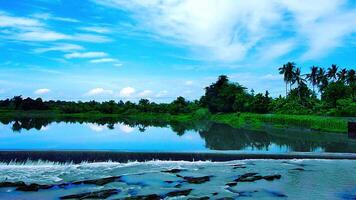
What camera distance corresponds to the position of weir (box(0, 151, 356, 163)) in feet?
37.8

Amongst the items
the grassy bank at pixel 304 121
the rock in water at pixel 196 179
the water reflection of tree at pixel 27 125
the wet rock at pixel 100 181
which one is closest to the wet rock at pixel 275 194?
the rock in water at pixel 196 179

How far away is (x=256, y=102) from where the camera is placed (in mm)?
40000

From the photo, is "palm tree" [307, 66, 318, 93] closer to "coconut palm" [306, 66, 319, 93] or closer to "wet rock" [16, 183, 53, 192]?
"coconut palm" [306, 66, 319, 93]

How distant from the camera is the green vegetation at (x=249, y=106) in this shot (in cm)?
2678

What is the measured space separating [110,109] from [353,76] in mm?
33320

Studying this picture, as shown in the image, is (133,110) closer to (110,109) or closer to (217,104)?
(110,109)

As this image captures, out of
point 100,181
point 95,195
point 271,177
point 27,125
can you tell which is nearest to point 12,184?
point 100,181

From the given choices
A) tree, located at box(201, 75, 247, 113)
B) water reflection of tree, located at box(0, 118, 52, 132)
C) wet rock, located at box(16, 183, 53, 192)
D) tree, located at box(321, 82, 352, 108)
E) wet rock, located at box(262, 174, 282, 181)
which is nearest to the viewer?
wet rock, located at box(16, 183, 53, 192)

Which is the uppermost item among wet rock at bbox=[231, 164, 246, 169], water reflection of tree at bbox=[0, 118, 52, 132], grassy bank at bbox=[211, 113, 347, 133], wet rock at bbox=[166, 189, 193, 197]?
grassy bank at bbox=[211, 113, 347, 133]

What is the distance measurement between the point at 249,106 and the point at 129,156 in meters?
29.8

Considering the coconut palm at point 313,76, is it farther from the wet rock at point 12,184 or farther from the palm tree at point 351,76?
the wet rock at point 12,184

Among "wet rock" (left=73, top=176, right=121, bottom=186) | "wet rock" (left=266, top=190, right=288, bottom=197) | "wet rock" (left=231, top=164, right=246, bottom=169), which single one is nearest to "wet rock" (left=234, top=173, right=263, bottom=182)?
"wet rock" (left=231, top=164, right=246, bottom=169)

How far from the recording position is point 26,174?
1003 cm

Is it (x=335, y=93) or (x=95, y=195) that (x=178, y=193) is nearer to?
(x=95, y=195)
